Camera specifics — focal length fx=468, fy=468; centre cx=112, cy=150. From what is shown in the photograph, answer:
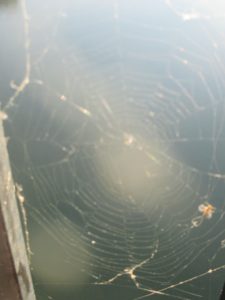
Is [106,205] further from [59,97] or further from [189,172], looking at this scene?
[59,97]

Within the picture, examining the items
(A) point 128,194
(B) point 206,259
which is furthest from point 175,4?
(B) point 206,259

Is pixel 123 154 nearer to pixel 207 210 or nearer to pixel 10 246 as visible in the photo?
pixel 207 210

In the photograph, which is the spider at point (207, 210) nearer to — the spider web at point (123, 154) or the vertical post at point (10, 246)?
the spider web at point (123, 154)

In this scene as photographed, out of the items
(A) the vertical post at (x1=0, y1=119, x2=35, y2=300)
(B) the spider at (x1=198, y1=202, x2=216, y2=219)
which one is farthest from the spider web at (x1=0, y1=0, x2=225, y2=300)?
(A) the vertical post at (x1=0, y1=119, x2=35, y2=300)

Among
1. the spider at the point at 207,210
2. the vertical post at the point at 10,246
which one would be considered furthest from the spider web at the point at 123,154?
the vertical post at the point at 10,246

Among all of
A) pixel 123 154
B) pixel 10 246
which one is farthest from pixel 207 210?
pixel 10 246

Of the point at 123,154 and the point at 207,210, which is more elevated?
the point at 123,154
